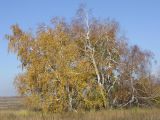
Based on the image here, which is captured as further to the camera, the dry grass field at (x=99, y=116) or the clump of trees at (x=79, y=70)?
the clump of trees at (x=79, y=70)

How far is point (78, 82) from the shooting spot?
104ft

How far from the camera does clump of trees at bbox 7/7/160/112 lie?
31.8 m

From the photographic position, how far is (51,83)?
105ft

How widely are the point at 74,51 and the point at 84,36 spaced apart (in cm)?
223

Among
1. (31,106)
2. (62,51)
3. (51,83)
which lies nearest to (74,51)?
(62,51)

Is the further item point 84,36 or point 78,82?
point 84,36

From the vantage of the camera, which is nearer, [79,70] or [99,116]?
[99,116]

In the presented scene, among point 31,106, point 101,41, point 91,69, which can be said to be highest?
point 101,41

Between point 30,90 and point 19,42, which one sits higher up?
point 19,42

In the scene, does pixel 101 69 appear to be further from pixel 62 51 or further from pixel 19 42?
pixel 19 42

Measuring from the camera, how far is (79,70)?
32000mm

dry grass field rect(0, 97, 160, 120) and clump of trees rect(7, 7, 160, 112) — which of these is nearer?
dry grass field rect(0, 97, 160, 120)

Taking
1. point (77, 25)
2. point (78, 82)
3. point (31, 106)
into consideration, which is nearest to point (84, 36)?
point (77, 25)

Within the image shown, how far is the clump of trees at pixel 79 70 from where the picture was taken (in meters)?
31.8
